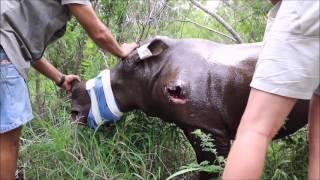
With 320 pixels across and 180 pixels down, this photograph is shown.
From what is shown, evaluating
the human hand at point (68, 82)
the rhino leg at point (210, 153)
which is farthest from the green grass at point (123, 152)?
the human hand at point (68, 82)

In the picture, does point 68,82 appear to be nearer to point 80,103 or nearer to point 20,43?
point 80,103

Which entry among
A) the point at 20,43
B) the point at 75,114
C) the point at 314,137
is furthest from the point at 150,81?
the point at 314,137

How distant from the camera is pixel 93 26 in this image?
3164mm

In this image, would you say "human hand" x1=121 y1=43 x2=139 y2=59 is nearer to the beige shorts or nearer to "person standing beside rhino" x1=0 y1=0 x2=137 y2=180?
"person standing beside rhino" x1=0 y1=0 x2=137 y2=180

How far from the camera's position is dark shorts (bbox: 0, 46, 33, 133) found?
9.70 feet

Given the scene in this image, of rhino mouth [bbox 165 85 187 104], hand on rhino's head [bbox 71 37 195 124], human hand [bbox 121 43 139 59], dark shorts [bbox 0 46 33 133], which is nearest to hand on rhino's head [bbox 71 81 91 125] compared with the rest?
hand on rhino's head [bbox 71 37 195 124]

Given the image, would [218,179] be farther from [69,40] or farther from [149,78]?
[69,40]

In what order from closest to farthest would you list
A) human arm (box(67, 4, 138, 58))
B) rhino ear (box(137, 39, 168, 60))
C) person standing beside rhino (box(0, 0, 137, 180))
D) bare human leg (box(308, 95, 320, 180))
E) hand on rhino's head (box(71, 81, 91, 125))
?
1. bare human leg (box(308, 95, 320, 180))
2. person standing beside rhino (box(0, 0, 137, 180))
3. human arm (box(67, 4, 138, 58))
4. rhino ear (box(137, 39, 168, 60))
5. hand on rhino's head (box(71, 81, 91, 125))

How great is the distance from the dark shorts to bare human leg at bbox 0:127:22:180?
87mm

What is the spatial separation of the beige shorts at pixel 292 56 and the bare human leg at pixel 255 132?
0.04 metres

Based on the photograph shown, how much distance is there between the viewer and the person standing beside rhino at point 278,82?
2387 millimetres

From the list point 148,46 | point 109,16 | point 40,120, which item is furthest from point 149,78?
point 109,16

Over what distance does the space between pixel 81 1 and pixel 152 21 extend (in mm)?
1678

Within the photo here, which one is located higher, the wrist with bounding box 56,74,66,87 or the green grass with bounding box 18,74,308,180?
the wrist with bounding box 56,74,66,87
